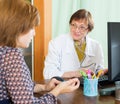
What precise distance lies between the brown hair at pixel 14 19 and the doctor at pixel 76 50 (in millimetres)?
924

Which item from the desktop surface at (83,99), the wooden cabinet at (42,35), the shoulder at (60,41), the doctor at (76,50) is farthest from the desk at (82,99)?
the wooden cabinet at (42,35)

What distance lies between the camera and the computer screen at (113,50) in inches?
49.9

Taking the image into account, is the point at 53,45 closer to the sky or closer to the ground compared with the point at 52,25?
closer to the ground

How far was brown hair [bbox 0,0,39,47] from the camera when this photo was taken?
1035 millimetres

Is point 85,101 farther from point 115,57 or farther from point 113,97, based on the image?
point 115,57

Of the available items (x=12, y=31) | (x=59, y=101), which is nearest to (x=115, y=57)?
(x=59, y=101)

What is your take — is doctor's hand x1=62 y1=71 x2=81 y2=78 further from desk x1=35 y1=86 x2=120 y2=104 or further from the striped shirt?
the striped shirt

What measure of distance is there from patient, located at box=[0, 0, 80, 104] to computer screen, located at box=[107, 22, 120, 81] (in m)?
0.35

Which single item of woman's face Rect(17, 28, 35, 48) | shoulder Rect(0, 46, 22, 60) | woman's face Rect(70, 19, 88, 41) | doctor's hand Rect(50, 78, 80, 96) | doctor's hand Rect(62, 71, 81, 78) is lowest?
doctor's hand Rect(62, 71, 81, 78)

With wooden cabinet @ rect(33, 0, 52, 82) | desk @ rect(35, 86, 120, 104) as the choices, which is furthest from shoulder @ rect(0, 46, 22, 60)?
wooden cabinet @ rect(33, 0, 52, 82)

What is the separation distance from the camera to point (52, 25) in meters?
2.79

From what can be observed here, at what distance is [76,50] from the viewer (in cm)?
212

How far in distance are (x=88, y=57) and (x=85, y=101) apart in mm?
883

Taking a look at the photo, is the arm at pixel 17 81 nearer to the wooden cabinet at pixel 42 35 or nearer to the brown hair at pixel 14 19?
the brown hair at pixel 14 19
